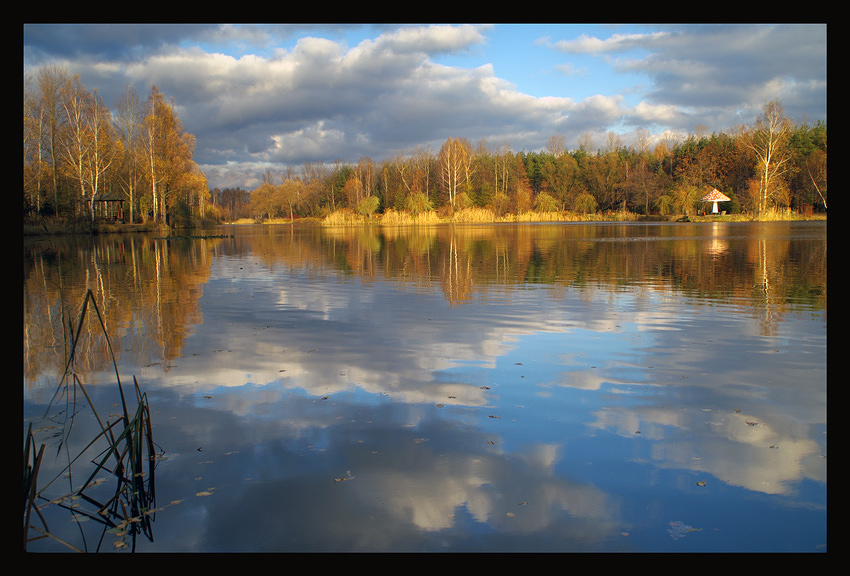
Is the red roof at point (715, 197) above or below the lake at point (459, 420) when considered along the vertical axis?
above

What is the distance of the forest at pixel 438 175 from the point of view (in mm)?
41500

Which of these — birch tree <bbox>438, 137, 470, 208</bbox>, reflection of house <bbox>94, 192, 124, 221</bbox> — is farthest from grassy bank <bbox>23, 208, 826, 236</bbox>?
birch tree <bbox>438, 137, 470, 208</bbox>

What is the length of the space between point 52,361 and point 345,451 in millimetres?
4733

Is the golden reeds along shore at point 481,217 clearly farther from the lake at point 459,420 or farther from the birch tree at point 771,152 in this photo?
→ the lake at point 459,420

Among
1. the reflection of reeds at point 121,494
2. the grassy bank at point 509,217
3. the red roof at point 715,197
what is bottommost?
the reflection of reeds at point 121,494

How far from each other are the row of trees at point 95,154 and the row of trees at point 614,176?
26719mm

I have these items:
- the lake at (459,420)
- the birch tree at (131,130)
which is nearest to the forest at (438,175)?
the birch tree at (131,130)

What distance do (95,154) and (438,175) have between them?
4794 centimetres

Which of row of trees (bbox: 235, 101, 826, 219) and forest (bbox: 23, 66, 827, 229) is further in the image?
row of trees (bbox: 235, 101, 826, 219)

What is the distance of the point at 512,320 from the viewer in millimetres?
9156

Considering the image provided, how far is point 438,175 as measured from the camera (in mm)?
81562

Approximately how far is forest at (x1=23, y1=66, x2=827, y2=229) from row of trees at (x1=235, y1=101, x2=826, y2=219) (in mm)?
192

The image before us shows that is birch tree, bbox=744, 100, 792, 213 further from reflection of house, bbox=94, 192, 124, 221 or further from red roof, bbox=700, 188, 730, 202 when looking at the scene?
reflection of house, bbox=94, 192, 124, 221

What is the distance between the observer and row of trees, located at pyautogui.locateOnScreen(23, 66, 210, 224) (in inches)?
1592
